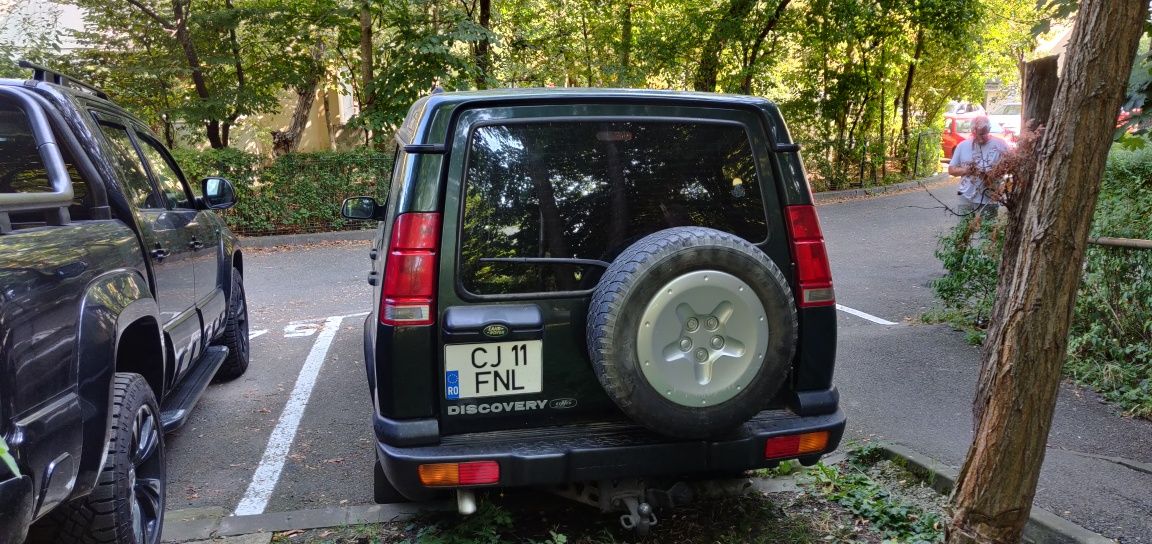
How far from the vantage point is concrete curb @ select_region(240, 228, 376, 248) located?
1365 cm

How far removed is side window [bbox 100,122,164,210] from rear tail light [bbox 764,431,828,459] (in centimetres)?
338

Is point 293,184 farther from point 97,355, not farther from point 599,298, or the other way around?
point 599,298

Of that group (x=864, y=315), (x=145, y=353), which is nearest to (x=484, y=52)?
(x=864, y=315)

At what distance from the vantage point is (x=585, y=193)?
3230mm

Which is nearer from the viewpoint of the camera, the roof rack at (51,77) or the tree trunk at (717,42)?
the roof rack at (51,77)

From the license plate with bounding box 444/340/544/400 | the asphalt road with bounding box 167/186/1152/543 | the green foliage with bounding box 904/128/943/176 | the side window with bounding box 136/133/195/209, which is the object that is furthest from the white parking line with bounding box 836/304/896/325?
the green foliage with bounding box 904/128/943/176

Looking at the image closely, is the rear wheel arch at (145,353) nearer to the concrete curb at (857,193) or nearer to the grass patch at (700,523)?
the grass patch at (700,523)

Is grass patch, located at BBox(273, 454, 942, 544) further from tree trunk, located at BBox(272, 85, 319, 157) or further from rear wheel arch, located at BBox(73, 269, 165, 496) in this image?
tree trunk, located at BBox(272, 85, 319, 157)

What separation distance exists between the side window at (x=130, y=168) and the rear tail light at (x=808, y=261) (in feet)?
10.8

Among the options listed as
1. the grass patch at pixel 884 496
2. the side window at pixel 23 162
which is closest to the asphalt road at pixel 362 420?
the grass patch at pixel 884 496

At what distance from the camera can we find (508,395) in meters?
3.14

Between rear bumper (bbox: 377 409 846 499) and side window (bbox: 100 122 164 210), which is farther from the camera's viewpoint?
side window (bbox: 100 122 164 210)

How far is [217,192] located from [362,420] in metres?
1.79

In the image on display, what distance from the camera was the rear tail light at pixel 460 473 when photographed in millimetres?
3000
